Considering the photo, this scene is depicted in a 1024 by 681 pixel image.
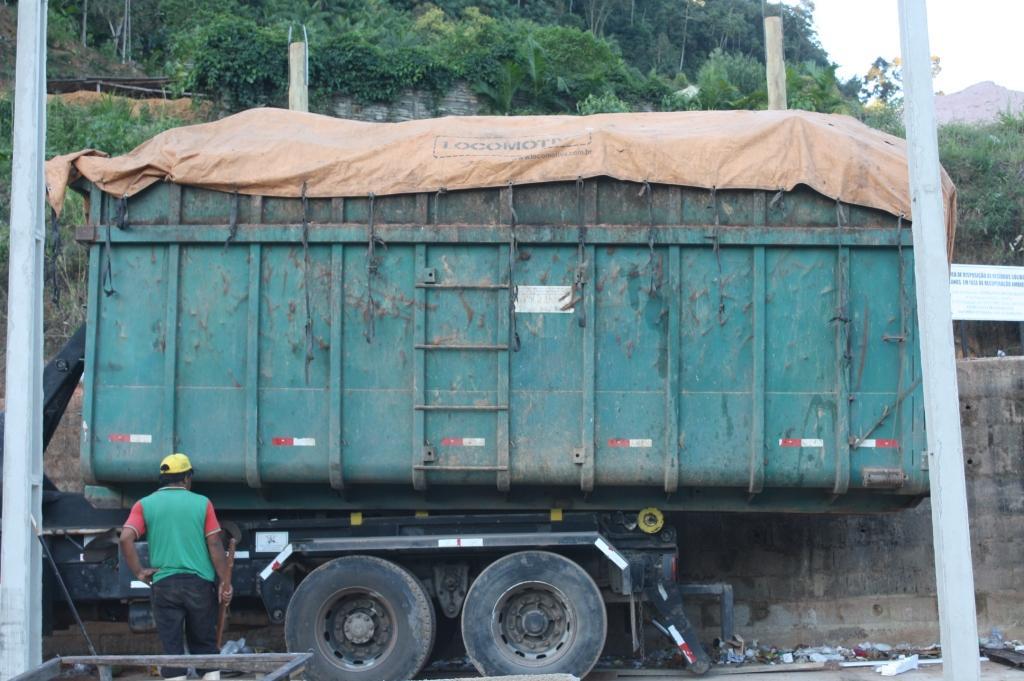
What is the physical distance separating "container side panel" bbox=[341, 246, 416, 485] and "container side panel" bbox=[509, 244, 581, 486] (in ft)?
2.26

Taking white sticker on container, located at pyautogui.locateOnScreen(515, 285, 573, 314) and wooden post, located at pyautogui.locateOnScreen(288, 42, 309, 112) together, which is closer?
white sticker on container, located at pyautogui.locateOnScreen(515, 285, 573, 314)

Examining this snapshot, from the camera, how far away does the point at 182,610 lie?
659 centimetres

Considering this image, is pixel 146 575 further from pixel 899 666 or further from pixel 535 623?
Answer: pixel 899 666

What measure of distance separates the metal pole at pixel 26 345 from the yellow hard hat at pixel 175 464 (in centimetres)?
70

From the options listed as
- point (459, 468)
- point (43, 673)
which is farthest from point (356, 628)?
point (43, 673)

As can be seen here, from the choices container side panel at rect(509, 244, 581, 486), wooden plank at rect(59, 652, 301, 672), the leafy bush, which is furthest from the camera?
the leafy bush

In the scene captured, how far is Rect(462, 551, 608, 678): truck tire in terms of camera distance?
22.6ft

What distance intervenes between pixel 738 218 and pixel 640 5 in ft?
114

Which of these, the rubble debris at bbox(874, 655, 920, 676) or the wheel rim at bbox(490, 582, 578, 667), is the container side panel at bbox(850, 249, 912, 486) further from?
the wheel rim at bbox(490, 582, 578, 667)

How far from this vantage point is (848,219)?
7043mm

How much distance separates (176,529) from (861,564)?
16.9 feet

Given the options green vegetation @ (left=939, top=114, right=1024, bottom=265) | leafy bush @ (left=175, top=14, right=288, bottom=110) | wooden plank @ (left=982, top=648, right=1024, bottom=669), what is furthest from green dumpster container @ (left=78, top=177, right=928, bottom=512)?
leafy bush @ (left=175, top=14, right=288, bottom=110)

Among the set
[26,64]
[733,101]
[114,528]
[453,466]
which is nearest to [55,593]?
[114,528]

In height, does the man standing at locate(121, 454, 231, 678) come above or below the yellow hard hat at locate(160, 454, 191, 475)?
below
